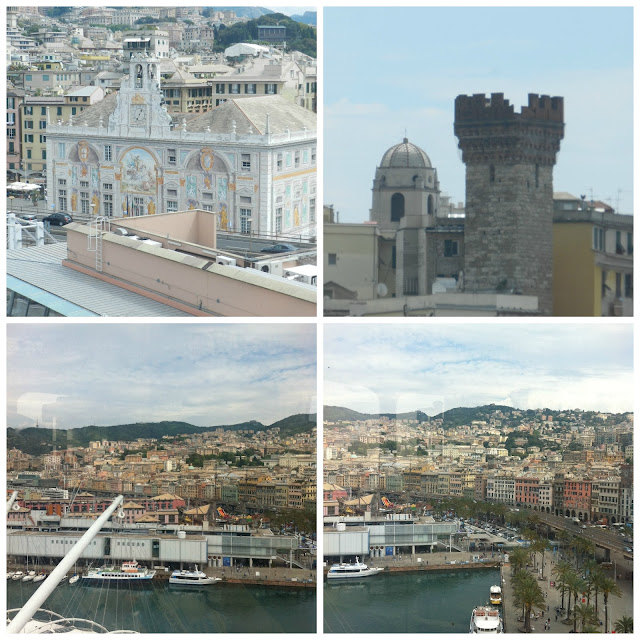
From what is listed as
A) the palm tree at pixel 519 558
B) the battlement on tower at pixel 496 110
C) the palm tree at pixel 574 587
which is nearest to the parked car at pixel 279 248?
the battlement on tower at pixel 496 110

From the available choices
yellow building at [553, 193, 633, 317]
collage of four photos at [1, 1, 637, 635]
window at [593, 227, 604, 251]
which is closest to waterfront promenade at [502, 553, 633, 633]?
collage of four photos at [1, 1, 637, 635]

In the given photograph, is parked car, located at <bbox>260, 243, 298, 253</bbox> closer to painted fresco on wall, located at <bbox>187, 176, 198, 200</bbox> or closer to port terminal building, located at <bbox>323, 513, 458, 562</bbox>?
painted fresco on wall, located at <bbox>187, 176, 198, 200</bbox>

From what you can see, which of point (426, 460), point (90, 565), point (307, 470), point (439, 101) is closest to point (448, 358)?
point (426, 460)

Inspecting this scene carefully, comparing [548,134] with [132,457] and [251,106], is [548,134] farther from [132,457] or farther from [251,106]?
[132,457]

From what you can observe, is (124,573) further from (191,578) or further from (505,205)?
(505,205)

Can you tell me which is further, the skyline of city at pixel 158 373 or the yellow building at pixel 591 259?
the skyline of city at pixel 158 373

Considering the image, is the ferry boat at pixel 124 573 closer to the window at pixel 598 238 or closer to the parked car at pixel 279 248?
the parked car at pixel 279 248
